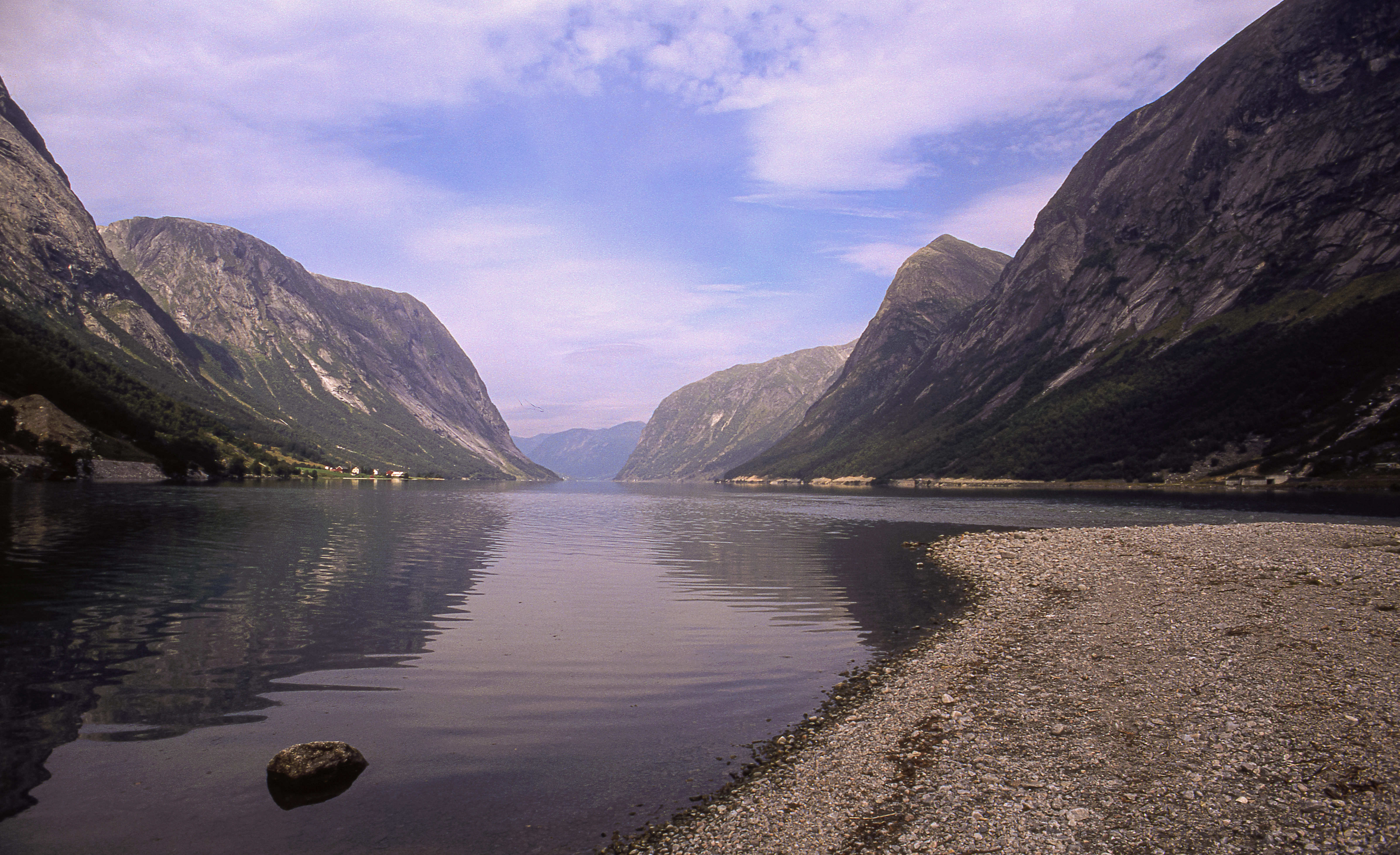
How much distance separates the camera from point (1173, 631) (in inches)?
965

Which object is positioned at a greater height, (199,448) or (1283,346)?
(1283,346)

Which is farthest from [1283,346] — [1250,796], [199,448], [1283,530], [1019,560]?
[199,448]

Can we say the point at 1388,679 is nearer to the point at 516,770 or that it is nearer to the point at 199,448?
the point at 516,770

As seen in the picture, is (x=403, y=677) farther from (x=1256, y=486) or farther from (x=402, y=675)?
(x=1256, y=486)

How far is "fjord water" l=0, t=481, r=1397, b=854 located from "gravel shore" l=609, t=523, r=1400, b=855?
2.00 meters

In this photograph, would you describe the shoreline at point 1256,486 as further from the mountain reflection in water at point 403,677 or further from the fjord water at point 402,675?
the mountain reflection in water at point 403,677

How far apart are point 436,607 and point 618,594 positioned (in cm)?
940

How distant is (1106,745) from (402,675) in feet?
63.2

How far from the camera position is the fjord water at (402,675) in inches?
480

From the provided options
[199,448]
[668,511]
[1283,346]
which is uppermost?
[1283,346]

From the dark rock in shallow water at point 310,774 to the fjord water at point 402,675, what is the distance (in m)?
0.25

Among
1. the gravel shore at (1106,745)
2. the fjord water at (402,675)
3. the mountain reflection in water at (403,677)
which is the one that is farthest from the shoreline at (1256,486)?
the gravel shore at (1106,745)

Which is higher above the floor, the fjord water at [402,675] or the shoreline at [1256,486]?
the shoreline at [1256,486]

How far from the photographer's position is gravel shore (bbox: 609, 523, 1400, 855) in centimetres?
1091
